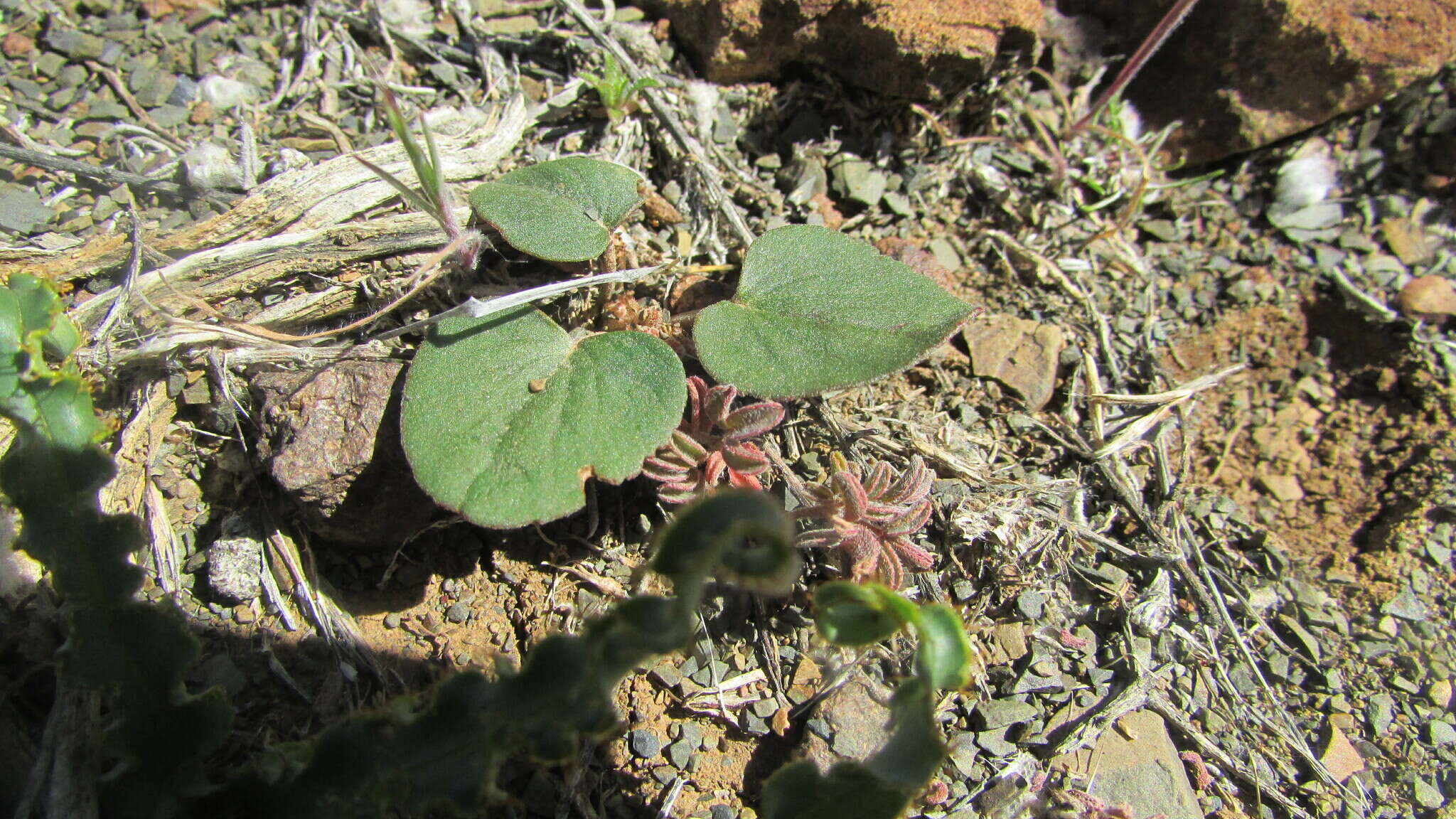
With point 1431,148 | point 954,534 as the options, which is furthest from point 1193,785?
point 1431,148

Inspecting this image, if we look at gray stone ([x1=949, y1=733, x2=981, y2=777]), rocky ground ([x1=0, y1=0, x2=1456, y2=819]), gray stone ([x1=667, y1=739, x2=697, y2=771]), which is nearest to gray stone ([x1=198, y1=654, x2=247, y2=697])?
rocky ground ([x1=0, y1=0, x2=1456, y2=819])

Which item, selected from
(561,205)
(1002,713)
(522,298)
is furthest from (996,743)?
(561,205)

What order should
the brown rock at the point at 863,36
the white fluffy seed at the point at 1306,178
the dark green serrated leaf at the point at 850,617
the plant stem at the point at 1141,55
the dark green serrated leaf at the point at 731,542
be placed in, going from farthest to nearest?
the white fluffy seed at the point at 1306,178, the plant stem at the point at 1141,55, the brown rock at the point at 863,36, the dark green serrated leaf at the point at 850,617, the dark green serrated leaf at the point at 731,542

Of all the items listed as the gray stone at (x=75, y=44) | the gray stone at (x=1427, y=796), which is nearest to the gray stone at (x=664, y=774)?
the gray stone at (x=1427, y=796)

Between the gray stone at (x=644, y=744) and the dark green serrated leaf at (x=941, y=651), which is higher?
Answer: the dark green serrated leaf at (x=941, y=651)

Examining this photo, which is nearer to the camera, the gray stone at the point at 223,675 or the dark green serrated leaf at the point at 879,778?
the dark green serrated leaf at the point at 879,778

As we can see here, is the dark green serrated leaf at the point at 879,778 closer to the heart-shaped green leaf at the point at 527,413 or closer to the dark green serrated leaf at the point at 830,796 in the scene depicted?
the dark green serrated leaf at the point at 830,796

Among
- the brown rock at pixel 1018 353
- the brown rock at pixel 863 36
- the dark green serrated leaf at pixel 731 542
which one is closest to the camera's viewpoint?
the dark green serrated leaf at pixel 731 542

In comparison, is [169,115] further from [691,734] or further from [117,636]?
[691,734]
